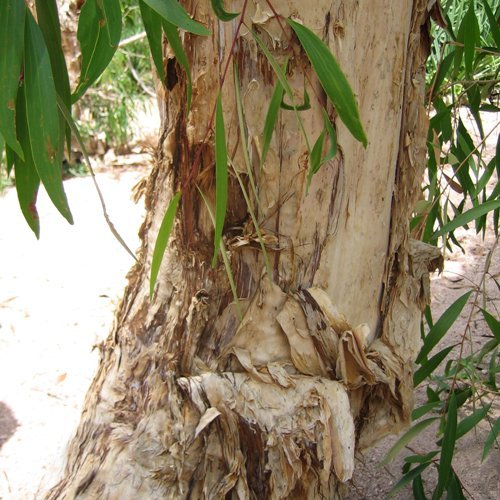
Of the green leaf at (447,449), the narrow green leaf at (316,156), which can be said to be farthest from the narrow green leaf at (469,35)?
the green leaf at (447,449)

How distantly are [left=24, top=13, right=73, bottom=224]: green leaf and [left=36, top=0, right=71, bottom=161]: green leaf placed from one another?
0.15 feet

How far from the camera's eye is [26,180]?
1089mm

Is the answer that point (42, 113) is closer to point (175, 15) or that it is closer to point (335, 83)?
point (175, 15)

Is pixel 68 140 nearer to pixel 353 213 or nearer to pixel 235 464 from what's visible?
pixel 353 213

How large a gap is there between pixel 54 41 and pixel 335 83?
0.42 meters

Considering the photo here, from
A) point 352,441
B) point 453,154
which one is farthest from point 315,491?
point 453,154

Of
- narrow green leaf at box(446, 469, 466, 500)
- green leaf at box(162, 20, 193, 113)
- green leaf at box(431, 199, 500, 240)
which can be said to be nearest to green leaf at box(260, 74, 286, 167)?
green leaf at box(162, 20, 193, 113)

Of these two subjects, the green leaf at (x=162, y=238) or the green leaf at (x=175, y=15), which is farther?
the green leaf at (x=162, y=238)

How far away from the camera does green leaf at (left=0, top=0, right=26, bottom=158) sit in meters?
0.94

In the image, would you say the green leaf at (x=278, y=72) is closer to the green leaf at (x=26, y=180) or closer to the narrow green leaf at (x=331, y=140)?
the narrow green leaf at (x=331, y=140)

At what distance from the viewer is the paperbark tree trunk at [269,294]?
123 centimetres

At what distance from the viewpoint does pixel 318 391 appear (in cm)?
129

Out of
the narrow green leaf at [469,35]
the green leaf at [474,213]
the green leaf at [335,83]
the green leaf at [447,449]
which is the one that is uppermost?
the narrow green leaf at [469,35]

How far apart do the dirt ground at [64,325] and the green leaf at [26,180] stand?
556mm
